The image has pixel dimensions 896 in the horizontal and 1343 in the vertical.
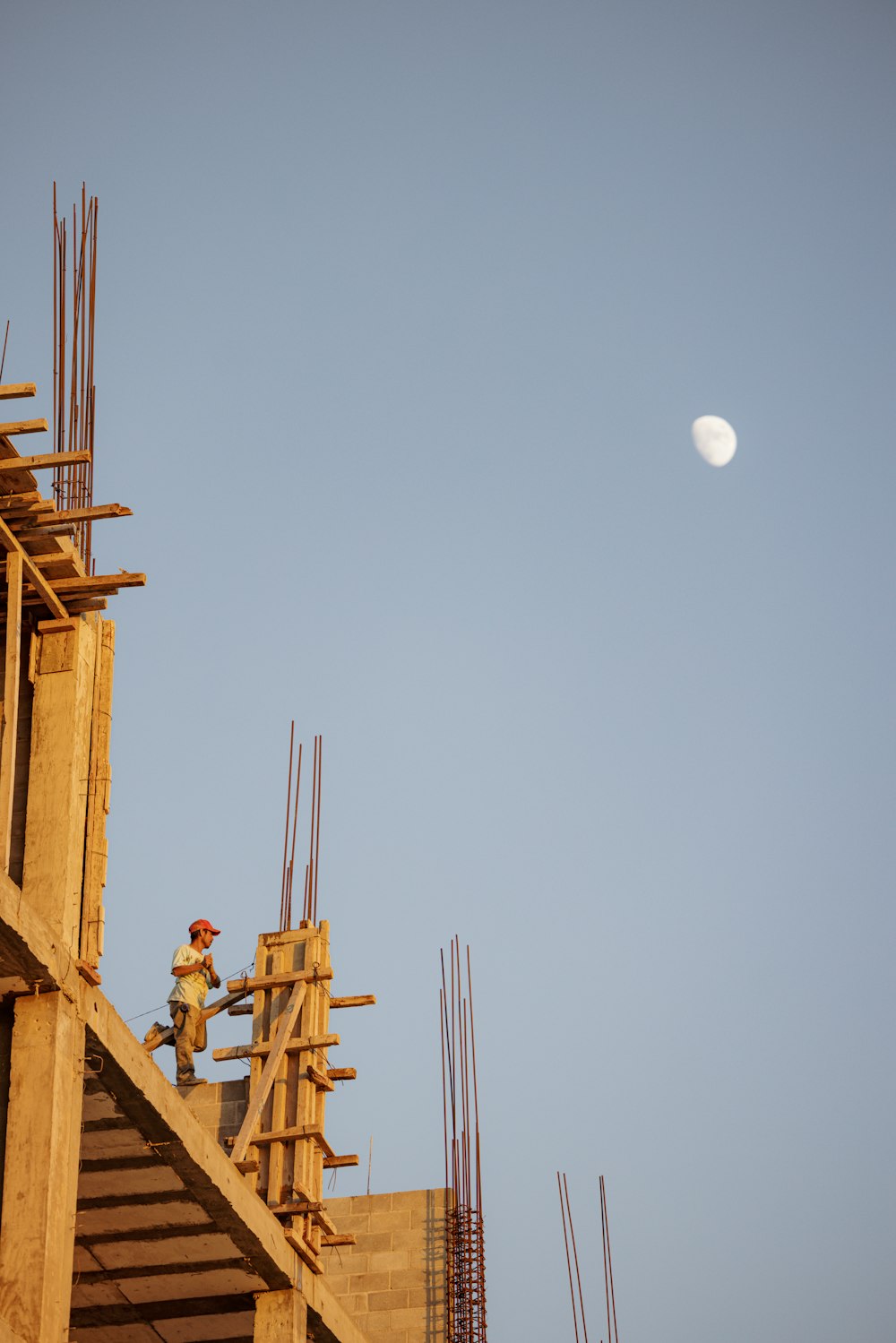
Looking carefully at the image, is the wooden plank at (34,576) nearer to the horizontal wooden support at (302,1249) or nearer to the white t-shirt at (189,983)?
the white t-shirt at (189,983)

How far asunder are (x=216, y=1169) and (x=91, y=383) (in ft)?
20.2

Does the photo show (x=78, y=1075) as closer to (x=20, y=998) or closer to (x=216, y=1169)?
(x=20, y=998)

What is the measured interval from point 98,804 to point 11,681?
40.0 inches

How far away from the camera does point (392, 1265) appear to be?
2020 centimetres

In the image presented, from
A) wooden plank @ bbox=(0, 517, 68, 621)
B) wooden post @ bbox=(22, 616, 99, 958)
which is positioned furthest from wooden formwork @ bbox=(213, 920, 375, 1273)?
wooden plank @ bbox=(0, 517, 68, 621)

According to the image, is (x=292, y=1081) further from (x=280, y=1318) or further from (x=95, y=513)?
(x=95, y=513)

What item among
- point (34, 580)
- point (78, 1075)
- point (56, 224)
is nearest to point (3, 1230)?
point (78, 1075)

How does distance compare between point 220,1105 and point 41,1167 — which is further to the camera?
point 220,1105

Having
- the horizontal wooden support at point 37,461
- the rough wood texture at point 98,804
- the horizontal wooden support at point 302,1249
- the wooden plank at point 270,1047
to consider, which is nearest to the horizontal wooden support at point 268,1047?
the wooden plank at point 270,1047

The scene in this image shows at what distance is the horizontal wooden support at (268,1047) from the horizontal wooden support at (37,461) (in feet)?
20.2

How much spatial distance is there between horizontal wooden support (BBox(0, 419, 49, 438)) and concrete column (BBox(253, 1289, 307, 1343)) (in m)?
7.79

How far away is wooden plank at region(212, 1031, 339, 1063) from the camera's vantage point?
16.3 metres

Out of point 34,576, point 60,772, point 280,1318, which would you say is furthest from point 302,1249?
point 34,576

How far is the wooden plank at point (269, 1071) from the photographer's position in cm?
1573
